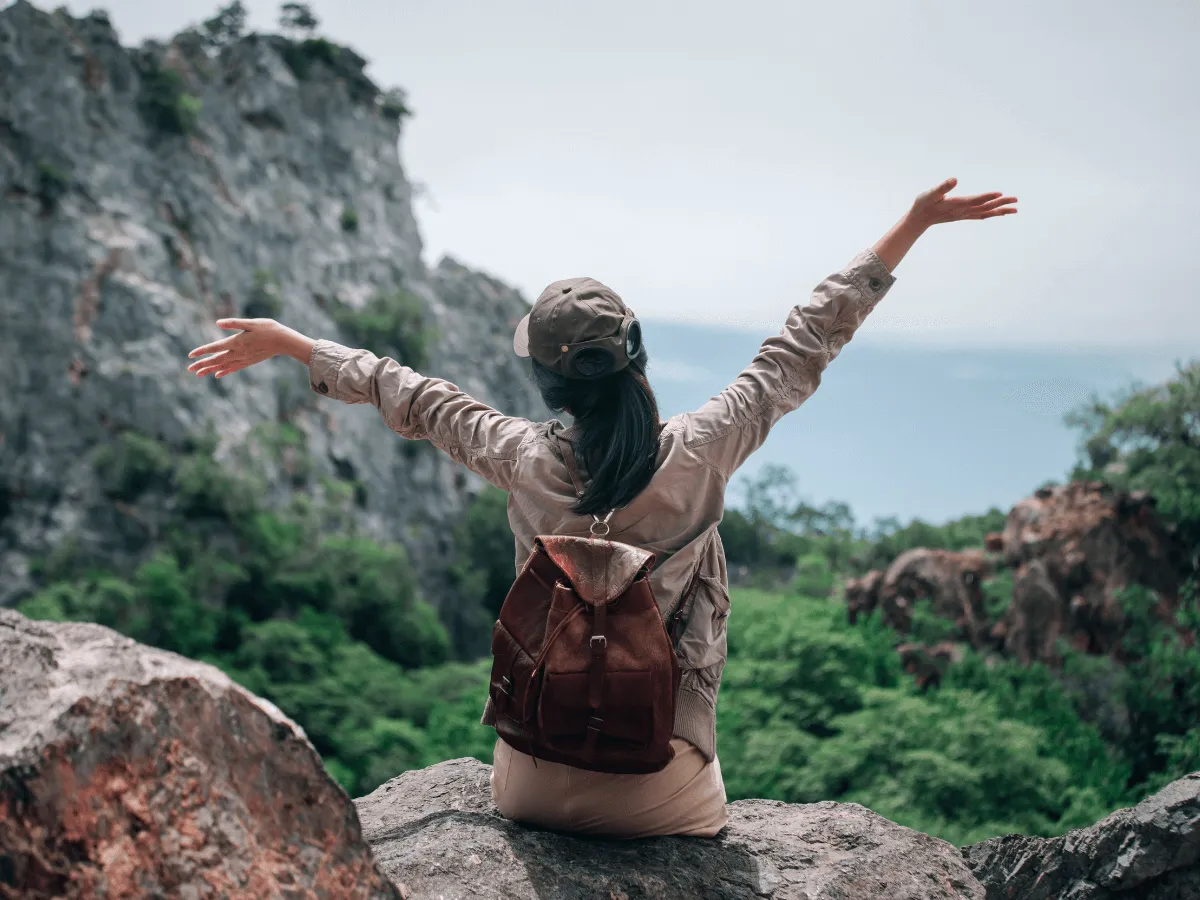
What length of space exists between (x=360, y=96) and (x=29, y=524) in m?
21.8

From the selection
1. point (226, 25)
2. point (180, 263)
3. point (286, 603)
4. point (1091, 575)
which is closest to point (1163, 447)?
point (1091, 575)

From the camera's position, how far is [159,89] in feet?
103

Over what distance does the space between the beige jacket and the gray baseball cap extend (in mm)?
165

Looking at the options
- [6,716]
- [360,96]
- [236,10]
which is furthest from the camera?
[360,96]

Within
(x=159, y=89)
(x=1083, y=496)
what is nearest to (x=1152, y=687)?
(x=1083, y=496)

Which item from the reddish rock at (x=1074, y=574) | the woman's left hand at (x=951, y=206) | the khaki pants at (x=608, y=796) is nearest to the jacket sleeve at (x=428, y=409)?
the khaki pants at (x=608, y=796)

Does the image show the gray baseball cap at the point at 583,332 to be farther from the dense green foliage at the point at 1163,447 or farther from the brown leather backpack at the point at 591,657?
the dense green foliage at the point at 1163,447

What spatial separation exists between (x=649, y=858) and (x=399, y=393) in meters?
1.15

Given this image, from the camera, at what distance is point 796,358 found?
2520 millimetres

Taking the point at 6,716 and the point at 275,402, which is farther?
the point at 275,402

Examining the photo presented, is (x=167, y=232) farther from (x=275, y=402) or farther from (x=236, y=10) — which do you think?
(x=236, y=10)

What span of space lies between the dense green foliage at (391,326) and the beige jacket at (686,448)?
33906mm

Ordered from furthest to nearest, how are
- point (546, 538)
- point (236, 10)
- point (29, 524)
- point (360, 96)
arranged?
1. point (360, 96)
2. point (236, 10)
3. point (29, 524)
4. point (546, 538)

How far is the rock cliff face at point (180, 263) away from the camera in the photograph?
26234 mm
